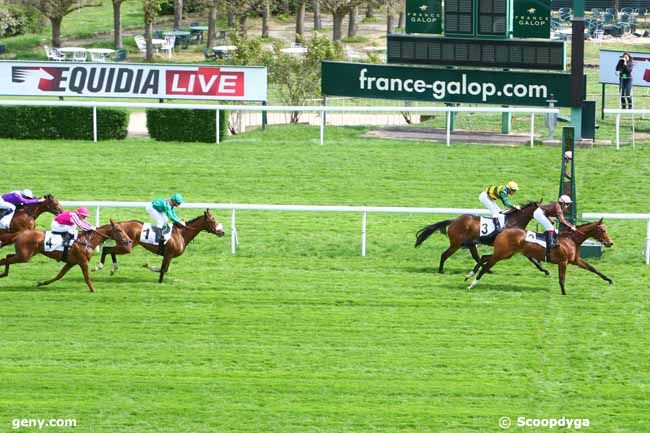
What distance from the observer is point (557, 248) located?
48.2 ft

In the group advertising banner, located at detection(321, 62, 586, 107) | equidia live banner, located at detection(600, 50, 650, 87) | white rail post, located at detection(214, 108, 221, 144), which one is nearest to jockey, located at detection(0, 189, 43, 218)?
white rail post, located at detection(214, 108, 221, 144)

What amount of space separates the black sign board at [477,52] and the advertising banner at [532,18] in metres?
0.21

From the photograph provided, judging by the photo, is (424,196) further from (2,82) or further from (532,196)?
(2,82)

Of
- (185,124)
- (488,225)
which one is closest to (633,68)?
(185,124)

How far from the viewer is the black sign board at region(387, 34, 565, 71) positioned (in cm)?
2209

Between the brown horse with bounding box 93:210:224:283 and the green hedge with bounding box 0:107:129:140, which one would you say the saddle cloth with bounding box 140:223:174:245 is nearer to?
the brown horse with bounding box 93:210:224:283

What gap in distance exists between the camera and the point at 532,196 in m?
19.1

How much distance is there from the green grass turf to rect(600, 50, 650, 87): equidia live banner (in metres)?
3.77

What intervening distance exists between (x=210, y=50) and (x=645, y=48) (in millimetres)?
12102

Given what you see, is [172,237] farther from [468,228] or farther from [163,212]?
[468,228]

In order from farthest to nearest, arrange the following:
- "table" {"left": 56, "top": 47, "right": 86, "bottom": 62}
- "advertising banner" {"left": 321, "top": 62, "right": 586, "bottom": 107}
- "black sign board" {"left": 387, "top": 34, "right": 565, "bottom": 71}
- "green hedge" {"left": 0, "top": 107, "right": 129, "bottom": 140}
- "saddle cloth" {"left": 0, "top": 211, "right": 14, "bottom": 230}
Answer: "table" {"left": 56, "top": 47, "right": 86, "bottom": 62}
"green hedge" {"left": 0, "top": 107, "right": 129, "bottom": 140}
"black sign board" {"left": 387, "top": 34, "right": 565, "bottom": 71}
"advertising banner" {"left": 321, "top": 62, "right": 586, "bottom": 107}
"saddle cloth" {"left": 0, "top": 211, "right": 14, "bottom": 230}

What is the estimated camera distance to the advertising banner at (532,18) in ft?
72.5

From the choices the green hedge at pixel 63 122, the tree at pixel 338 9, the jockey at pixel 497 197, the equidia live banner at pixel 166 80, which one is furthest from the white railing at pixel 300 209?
the tree at pixel 338 9

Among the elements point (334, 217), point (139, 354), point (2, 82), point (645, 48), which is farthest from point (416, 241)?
point (645, 48)
